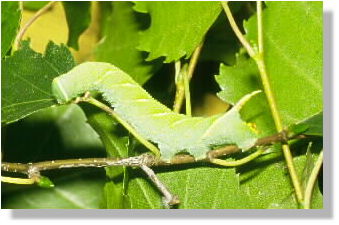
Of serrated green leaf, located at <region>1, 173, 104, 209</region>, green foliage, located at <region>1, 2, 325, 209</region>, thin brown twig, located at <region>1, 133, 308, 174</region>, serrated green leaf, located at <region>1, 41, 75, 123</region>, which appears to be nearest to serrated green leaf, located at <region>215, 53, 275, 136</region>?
green foliage, located at <region>1, 2, 325, 209</region>

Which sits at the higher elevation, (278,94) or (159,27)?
(159,27)

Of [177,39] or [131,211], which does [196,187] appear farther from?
[177,39]

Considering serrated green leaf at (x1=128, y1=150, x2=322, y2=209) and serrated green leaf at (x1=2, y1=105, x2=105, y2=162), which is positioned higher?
serrated green leaf at (x1=2, y1=105, x2=105, y2=162)

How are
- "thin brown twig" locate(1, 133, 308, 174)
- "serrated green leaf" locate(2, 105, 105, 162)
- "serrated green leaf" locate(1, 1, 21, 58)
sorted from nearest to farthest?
"thin brown twig" locate(1, 133, 308, 174) < "serrated green leaf" locate(1, 1, 21, 58) < "serrated green leaf" locate(2, 105, 105, 162)

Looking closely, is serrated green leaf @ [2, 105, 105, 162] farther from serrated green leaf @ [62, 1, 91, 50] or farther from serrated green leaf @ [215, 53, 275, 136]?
serrated green leaf @ [215, 53, 275, 136]

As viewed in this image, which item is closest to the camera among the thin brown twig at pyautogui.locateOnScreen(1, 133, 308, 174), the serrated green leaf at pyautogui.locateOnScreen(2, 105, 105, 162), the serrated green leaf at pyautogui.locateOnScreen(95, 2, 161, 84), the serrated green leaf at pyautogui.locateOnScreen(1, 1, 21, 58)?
the thin brown twig at pyautogui.locateOnScreen(1, 133, 308, 174)

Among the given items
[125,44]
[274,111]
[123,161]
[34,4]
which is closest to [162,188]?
[123,161]

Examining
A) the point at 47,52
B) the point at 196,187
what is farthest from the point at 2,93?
the point at 196,187
